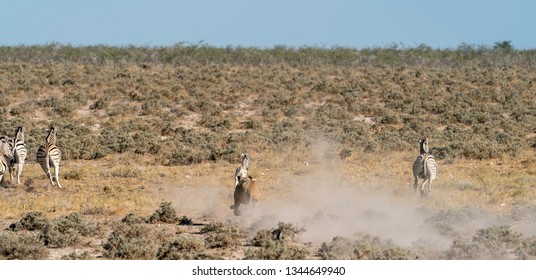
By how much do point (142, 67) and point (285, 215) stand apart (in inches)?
1624

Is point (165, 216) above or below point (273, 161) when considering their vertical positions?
below

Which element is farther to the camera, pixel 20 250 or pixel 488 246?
pixel 488 246

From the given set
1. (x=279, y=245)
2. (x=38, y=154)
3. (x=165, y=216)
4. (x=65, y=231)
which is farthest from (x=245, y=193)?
(x=38, y=154)

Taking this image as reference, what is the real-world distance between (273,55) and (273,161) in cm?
4742

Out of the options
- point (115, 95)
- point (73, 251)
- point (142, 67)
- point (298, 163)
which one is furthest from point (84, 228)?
point (142, 67)

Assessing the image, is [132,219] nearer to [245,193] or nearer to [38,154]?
[245,193]

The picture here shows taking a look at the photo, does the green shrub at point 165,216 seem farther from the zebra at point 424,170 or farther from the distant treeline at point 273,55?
the distant treeline at point 273,55

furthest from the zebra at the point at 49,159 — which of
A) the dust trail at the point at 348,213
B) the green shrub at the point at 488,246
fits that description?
the green shrub at the point at 488,246

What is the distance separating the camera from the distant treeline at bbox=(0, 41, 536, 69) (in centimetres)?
6469

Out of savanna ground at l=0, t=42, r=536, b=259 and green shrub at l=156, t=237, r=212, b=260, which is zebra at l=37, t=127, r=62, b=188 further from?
green shrub at l=156, t=237, r=212, b=260

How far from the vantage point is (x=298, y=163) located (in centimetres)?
2502

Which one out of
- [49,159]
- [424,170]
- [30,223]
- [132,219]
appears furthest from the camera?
[49,159]

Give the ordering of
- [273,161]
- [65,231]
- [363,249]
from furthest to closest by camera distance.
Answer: [273,161], [65,231], [363,249]

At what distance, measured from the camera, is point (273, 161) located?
25.2 meters
